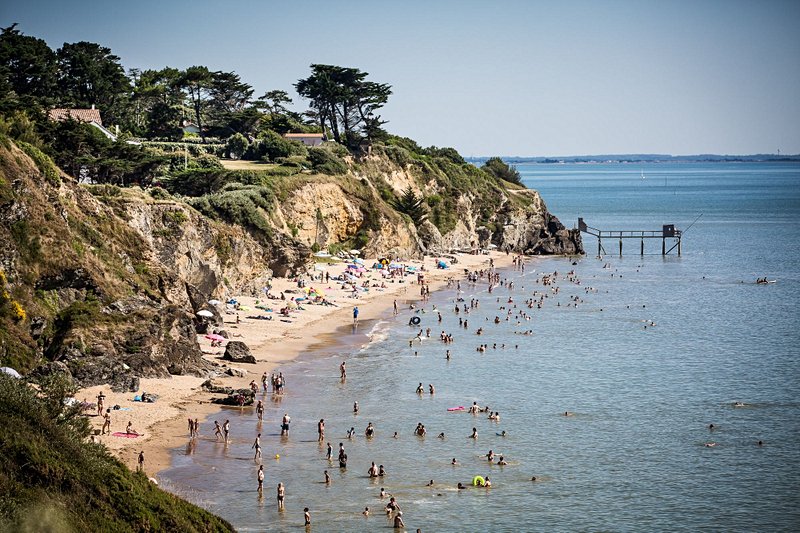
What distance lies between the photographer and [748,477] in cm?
3588

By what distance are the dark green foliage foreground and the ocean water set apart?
4989 mm

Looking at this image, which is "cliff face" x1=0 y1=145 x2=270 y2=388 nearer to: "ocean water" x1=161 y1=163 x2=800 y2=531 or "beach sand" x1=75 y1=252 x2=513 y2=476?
"beach sand" x1=75 y1=252 x2=513 y2=476

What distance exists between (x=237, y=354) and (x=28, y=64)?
4764 cm

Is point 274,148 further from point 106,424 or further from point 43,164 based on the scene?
point 106,424

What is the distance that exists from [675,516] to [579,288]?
55498 millimetres

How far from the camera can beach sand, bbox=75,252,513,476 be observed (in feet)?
123

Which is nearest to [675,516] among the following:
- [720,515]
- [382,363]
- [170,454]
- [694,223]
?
[720,515]

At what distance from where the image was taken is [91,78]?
9231 cm

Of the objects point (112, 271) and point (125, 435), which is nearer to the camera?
point (125, 435)

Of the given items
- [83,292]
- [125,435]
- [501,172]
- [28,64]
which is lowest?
[125,435]

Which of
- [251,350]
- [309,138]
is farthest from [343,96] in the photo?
[251,350]

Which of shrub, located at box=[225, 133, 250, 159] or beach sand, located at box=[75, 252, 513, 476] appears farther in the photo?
shrub, located at box=[225, 133, 250, 159]

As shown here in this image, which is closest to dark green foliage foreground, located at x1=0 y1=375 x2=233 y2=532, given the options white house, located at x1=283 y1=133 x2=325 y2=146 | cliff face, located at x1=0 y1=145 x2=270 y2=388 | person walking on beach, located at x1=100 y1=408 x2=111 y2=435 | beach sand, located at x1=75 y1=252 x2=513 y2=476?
beach sand, located at x1=75 y1=252 x2=513 y2=476

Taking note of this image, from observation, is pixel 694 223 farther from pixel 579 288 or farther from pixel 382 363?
pixel 382 363
